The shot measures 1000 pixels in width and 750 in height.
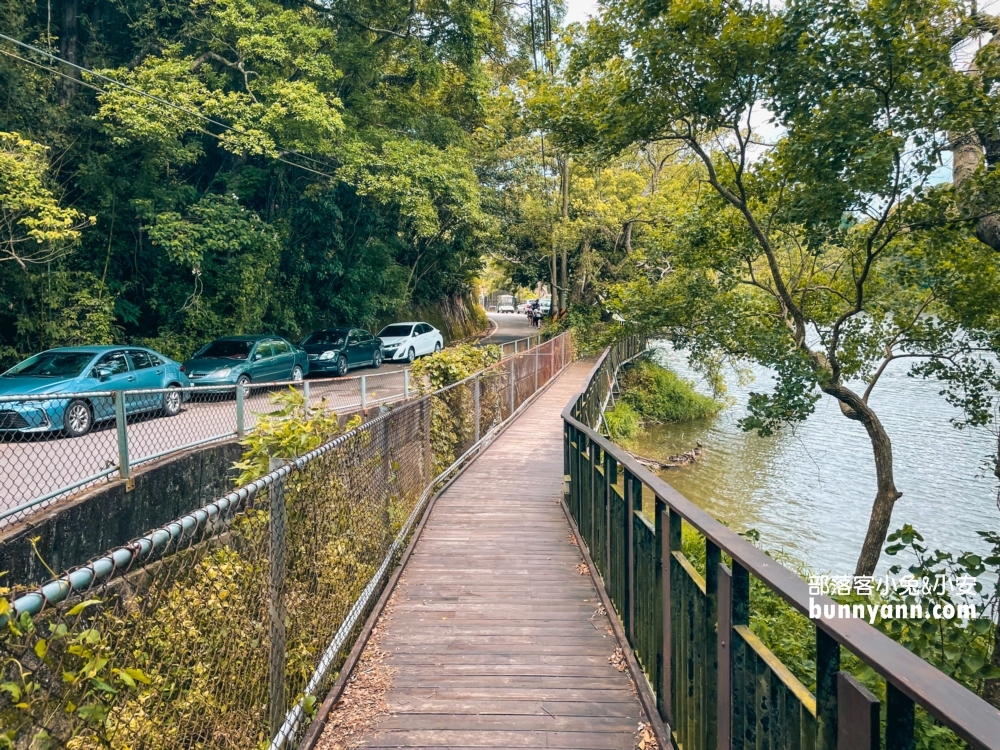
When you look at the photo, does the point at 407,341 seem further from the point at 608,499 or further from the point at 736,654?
the point at 736,654

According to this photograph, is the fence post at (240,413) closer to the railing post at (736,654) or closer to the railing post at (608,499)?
the railing post at (608,499)

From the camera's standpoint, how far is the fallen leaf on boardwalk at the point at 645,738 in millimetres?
2947

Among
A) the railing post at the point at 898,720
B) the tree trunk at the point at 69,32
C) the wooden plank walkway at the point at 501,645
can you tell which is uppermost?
the tree trunk at the point at 69,32

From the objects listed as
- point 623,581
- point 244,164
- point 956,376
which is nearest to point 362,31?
point 244,164

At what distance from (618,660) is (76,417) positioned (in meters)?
7.99

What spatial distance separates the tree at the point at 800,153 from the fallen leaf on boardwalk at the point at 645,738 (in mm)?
6616

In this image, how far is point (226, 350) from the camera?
14.9 meters

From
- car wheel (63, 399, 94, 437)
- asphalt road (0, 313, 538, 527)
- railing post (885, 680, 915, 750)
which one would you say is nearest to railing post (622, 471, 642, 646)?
railing post (885, 680, 915, 750)

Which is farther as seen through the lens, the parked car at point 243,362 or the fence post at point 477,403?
the parked car at point 243,362

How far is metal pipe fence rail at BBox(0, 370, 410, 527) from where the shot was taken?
6.16m

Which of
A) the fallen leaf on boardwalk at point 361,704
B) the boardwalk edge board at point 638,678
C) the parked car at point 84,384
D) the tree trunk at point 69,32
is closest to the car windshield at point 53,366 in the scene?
the parked car at point 84,384

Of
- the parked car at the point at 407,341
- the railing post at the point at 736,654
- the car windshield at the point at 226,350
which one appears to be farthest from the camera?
the parked car at the point at 407,341

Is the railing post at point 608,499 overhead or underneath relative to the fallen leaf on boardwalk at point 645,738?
overhead

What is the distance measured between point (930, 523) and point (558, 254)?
22950 millimetres
